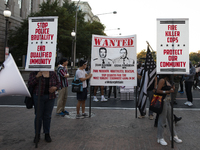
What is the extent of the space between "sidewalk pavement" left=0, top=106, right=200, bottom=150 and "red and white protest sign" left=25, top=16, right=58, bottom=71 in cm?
163

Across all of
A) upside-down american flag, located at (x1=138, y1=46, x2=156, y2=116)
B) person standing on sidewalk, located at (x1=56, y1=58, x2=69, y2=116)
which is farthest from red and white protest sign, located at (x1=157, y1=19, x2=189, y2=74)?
person standing on sidewalk, located at (x1=56, y1=58, x2=69, y2=116)

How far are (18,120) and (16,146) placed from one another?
2.16 m

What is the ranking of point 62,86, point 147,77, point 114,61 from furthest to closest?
point 62,86
point 114,61
point 147,77

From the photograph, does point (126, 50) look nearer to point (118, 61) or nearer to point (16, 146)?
point (118, 61)

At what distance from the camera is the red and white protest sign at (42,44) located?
170 inches

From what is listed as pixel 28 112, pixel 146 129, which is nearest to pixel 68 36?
pixel 28 112

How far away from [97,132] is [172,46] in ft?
8.79

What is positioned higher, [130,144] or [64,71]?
[64,71]

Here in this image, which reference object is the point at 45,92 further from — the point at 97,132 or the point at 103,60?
the point at 103,60

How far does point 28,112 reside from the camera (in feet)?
24.1

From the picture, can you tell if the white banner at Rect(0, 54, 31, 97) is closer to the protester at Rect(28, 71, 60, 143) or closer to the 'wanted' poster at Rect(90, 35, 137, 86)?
the protester at Rect(28, 71, 60, 143)

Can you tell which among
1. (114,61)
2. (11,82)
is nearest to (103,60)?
(114,61)

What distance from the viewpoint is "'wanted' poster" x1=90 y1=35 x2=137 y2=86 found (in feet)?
21.2

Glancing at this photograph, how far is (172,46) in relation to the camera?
444 cm
